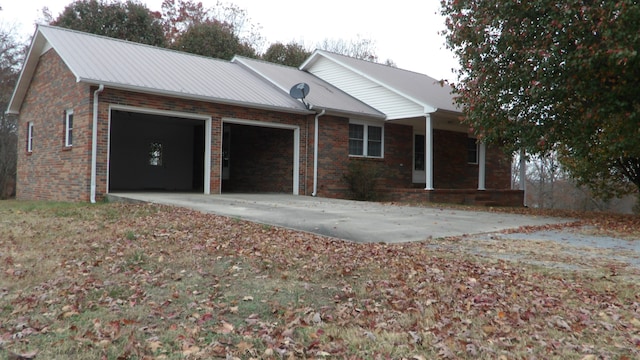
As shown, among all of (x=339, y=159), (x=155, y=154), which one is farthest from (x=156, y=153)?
(x=339, y=159)

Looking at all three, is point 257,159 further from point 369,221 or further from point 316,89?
point 369,221

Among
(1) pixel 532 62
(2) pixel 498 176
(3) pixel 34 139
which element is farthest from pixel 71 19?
(1) pixel 532 62

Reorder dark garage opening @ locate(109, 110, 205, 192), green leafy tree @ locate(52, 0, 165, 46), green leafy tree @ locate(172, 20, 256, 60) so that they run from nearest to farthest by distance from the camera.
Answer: dark garage opening @ locate(109, 110, 205, 192) < green leafy tree @ locate(52, 0, 165, 46) < green leafy tree @ locate(172, 20, 256, 60)

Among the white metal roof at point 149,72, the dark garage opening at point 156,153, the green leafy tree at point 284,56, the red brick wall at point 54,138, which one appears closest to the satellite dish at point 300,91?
the white metal roof at point 149,72

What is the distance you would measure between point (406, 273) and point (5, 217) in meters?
7.91

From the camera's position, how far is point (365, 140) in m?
17.6

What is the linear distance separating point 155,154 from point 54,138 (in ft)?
20.0

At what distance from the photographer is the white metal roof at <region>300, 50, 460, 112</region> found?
1658 centimetres

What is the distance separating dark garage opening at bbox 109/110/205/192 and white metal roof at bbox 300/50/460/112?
19.0 ft

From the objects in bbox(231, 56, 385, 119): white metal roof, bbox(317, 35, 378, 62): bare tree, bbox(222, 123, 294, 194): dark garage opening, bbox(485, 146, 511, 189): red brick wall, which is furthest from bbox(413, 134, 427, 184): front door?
bbox(317, 35, 378, 62): bare tree

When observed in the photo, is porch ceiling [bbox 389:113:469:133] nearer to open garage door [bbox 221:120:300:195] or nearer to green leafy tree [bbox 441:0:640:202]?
open garage door [bbox 221:120:300:195]

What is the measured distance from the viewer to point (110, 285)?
469 cm

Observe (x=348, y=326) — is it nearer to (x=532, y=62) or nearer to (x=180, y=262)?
(x=180, y=262)

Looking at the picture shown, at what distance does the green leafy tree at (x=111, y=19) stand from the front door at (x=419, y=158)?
1944 cm
